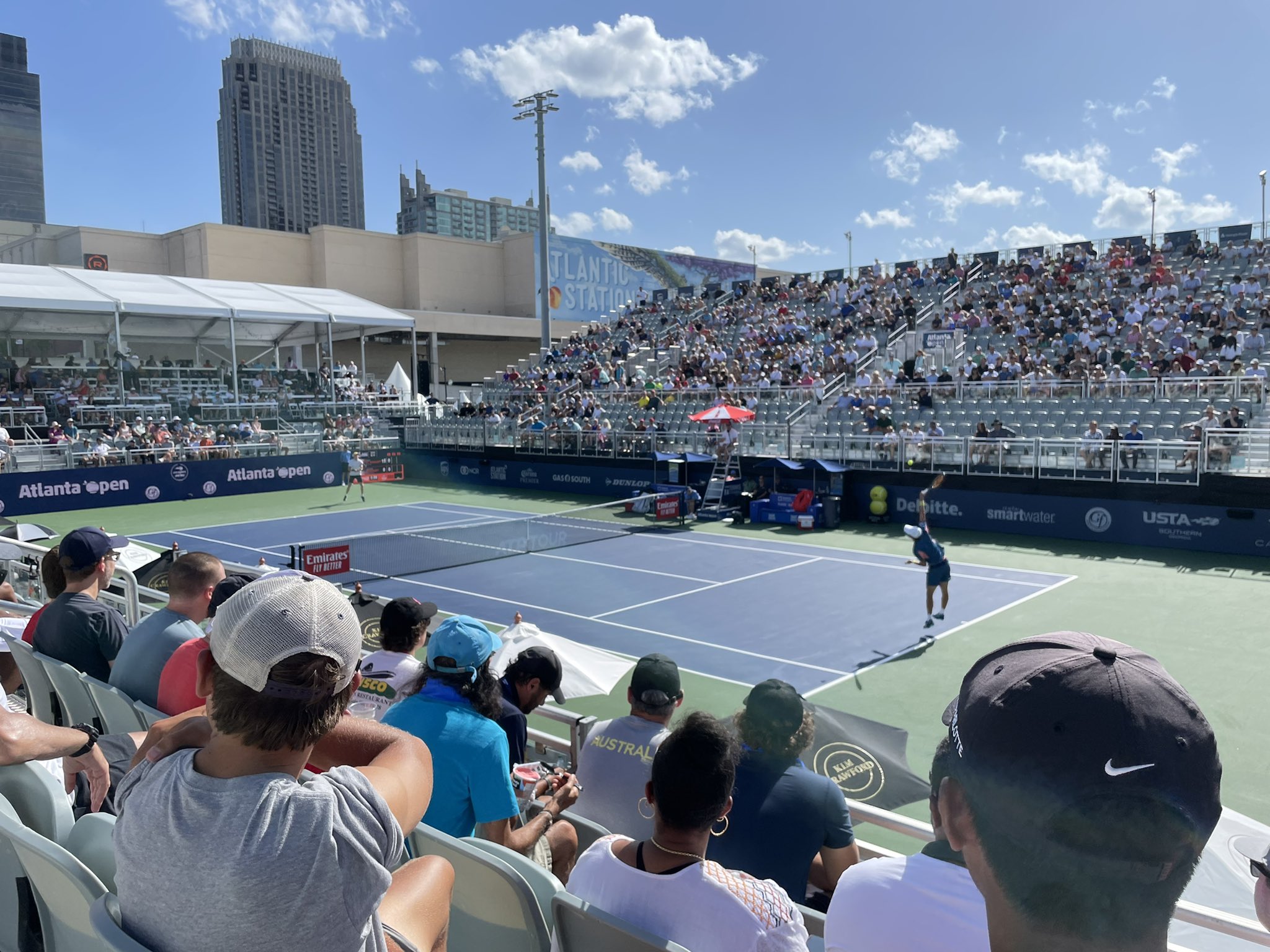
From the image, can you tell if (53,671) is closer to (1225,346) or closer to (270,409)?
(1225,346)

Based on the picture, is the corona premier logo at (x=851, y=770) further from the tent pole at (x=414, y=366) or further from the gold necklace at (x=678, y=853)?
the tent pole at (x=414, y=366)

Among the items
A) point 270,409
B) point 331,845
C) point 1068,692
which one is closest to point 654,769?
point 331,845

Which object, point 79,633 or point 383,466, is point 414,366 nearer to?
point 383,466

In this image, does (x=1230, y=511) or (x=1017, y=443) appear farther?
(x=1017, y=443)

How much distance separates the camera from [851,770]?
5.64m

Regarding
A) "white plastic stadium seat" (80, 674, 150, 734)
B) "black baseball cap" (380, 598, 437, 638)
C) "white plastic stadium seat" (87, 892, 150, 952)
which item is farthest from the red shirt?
"white plastic stadium seat" (87, 892, 150, 952)

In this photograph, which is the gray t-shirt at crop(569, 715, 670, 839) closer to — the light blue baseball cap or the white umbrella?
the light blue baseball cap

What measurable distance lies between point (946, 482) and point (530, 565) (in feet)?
34.9

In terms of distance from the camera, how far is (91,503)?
28703mm

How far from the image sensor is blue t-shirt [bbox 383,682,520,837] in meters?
3.91

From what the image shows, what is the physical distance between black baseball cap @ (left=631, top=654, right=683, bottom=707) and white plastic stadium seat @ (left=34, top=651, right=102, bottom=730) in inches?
126

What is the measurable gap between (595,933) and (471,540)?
18.8m

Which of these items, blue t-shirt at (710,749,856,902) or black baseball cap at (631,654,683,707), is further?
black baseball cap at (631,654,683,707)

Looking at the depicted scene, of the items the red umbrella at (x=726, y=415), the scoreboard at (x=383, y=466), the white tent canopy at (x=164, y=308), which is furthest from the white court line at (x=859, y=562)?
the white tent canopy at (x=164, y=308)
